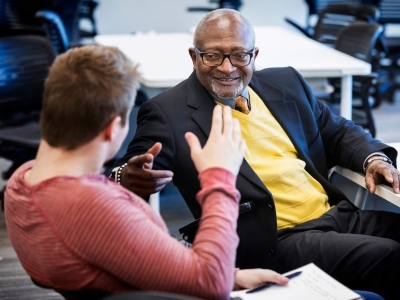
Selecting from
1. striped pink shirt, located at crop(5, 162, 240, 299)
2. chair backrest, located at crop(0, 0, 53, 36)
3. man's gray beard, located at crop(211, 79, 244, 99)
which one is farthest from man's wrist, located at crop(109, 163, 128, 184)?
chair backrest, located at crop(0, 0, 53, 36)

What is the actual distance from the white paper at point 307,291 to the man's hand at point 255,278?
0.06 feet

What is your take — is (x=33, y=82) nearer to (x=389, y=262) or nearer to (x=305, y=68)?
(x=305, y=68)

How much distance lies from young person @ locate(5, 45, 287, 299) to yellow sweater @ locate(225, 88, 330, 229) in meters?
0.80

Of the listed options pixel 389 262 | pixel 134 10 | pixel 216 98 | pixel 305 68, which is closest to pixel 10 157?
pixel 305 68

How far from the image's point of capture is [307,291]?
1.71m

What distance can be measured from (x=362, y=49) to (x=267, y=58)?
686 millimetres

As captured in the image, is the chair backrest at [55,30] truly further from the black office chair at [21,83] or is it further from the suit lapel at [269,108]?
the suit lapel at [269,108]

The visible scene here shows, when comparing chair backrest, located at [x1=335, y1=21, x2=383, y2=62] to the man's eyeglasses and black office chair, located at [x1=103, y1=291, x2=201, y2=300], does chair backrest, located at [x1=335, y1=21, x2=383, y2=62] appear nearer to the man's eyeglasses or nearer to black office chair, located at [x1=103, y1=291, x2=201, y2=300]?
the man's eyeglasses

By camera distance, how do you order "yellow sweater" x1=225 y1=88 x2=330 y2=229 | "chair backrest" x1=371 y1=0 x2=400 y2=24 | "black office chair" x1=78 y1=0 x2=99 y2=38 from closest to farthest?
"yellow sweater" x1=225 y1=88 x2=330 y2=229 < "black office chair" x1=78 y1=0 x2=99 y2=38 < "chair backrest" x1=371 y1=0 x2=400 y2=24

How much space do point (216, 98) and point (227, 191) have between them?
0.92 meters

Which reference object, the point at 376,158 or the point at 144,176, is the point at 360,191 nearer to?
the point at 376,158

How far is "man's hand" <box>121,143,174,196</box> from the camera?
1868mm

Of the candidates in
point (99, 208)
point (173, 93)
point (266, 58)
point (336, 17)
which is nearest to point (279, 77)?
point (173, 93)

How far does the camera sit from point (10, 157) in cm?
399
